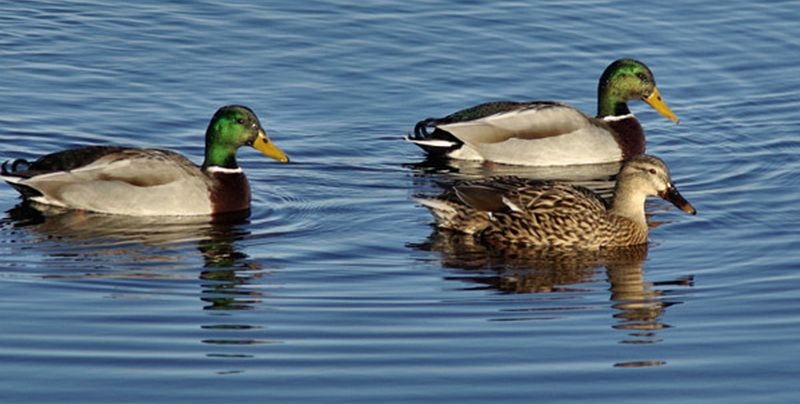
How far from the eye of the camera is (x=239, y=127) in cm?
1441

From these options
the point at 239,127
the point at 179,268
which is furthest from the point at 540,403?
the point at 239,127

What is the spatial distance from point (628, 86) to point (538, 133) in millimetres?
1031

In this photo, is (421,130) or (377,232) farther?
(421,130)

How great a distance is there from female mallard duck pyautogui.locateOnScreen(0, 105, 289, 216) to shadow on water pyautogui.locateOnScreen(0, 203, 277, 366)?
10cm

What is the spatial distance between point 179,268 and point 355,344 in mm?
2229

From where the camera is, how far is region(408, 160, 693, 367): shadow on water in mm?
11266

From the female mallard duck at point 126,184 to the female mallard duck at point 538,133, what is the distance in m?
2.74

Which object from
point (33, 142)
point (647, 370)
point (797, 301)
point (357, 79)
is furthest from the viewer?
point (357, 79)

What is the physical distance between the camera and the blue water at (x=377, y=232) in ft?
32.4

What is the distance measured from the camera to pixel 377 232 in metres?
13.3

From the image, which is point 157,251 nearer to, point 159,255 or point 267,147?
point 159,255

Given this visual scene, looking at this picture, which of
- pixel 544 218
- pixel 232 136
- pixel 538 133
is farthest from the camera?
pixel 538 133

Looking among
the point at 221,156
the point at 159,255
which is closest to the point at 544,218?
the point at 159,255

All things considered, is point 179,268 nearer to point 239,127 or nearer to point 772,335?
point 239,127
